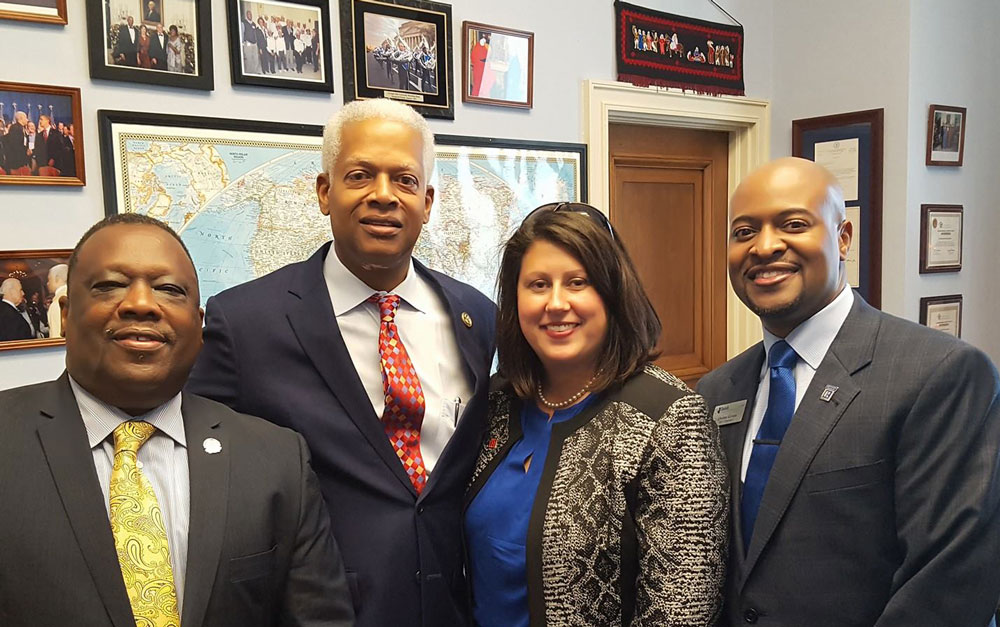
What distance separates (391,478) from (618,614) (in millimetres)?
497

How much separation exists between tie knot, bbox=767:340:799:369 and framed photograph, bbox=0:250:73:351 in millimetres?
1795

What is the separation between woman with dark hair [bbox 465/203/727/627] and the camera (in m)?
1.36

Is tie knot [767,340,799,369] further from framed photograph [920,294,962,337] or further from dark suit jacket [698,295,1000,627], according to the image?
framed photograph [920,294,962,337]

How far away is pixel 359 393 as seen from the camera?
152cm

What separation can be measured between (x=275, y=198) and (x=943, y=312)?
3.01 meters

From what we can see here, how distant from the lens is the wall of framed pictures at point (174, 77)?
208 cm

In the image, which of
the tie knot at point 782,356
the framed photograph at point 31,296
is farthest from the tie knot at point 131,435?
the tie knot at point 782,356

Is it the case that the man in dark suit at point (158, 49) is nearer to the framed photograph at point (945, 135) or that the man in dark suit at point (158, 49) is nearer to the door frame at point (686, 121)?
the door frame at point (686, 121)

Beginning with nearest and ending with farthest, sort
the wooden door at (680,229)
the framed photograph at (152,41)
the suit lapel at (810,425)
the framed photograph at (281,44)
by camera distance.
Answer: the suit lapel at (810,425)
the framed photograph at (152,41)
the framed photograph at (281,44)
the wooden door at (680,229)

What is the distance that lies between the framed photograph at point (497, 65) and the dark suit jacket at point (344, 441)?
1.57 meters

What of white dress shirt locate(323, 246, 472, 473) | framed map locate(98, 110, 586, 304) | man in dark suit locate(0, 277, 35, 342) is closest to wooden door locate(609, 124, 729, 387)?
framed map locate(98, 110, 586, 304)

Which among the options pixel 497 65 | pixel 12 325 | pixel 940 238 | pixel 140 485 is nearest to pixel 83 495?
pixel 140 485

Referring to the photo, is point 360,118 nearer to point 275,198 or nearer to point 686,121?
point 275,198

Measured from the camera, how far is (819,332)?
152 cm
